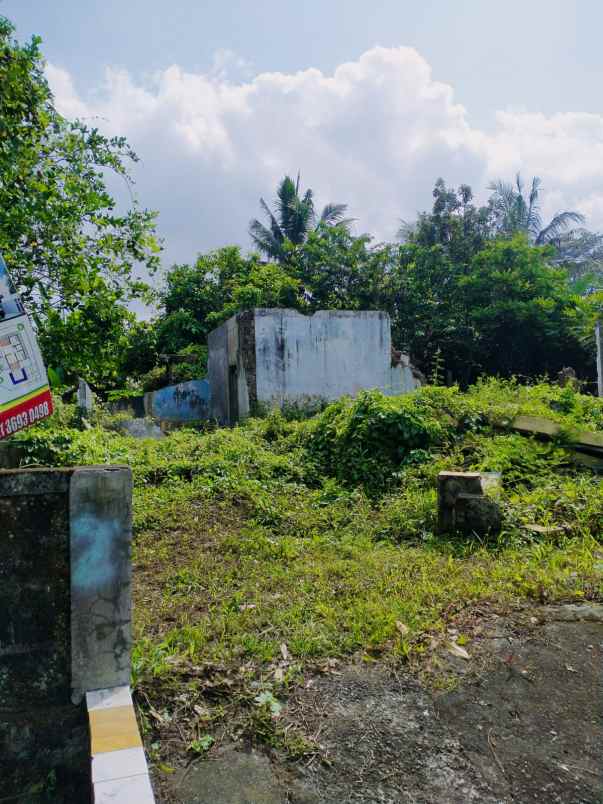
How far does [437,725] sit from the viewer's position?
7.63 ft

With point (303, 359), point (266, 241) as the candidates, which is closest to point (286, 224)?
point (266, 241)

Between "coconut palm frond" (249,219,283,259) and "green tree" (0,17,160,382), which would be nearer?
"green tree" (0,17,160,382)

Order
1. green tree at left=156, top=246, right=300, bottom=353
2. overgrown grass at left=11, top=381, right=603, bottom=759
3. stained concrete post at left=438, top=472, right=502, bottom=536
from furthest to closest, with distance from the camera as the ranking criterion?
green tree at left=156, top=246, right=300, bottom=353 < stained concrete post at left=438, top=472, right=502, bottom=536 < overgrown grass at left=11, top=381, right=603, bottom=759

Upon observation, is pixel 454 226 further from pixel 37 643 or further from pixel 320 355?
pixel 37 643

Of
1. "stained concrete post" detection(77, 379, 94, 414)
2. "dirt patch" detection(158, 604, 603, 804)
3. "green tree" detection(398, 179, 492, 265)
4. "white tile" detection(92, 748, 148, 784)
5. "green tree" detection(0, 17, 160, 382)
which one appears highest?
"green tree" detection(398, 179, 492, 265)

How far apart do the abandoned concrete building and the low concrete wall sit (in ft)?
32.1

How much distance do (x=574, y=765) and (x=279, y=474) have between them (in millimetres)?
5246

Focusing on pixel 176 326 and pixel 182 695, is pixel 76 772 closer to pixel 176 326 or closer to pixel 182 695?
pixel 182 695

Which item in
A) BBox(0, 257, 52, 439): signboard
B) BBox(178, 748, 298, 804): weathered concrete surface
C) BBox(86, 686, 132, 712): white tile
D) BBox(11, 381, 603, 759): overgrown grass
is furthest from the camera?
BBox(0, 257, 52, 439): signboard

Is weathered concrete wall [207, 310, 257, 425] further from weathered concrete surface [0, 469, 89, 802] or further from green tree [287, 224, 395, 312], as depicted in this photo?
weathered concrete surface [0, 469, 89, 802]

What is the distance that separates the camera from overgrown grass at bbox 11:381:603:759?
275 centimetres

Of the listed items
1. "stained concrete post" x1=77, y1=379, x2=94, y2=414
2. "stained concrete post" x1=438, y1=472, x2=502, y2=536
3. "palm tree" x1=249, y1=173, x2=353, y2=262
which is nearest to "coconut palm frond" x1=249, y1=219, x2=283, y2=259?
"palm tree" x1=249, y1=173, x2=353, y2=262

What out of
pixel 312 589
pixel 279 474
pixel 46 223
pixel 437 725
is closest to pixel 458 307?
pixel 279 474

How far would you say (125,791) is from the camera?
1.67 metres
